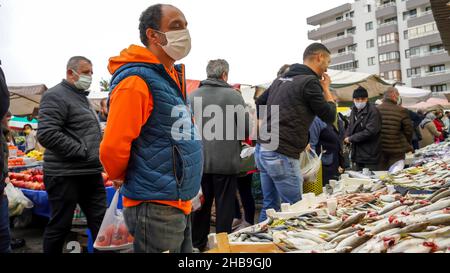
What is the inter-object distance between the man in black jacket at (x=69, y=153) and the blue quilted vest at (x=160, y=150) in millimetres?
1753

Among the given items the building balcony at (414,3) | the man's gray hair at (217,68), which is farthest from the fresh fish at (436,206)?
the building balcony at (414,3)

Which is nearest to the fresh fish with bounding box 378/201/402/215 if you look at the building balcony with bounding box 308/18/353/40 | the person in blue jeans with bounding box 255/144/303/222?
the person in blue jeans with bounding box 255/144/303/222

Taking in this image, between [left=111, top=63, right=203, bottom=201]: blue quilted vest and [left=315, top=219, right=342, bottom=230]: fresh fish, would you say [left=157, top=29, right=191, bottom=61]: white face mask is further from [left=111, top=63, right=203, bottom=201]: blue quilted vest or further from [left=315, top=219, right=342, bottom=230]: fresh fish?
[left=315, top=219, right=342, bottom=230]: fresh fish

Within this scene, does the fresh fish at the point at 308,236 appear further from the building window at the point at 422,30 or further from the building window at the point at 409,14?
the building window at the point at 409,14

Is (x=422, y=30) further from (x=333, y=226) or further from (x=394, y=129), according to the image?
(x=333, y=226)

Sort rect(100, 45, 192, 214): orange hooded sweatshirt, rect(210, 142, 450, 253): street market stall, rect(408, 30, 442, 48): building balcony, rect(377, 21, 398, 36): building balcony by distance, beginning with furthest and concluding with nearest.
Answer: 1. rect(377, 21, 398, 36): building balcony
2. rect(408, 30, 442, 48): building balcony
3. rect(210, 142, 450, 253): street market stall
4. rect(100, 45, 192, 214): orange hooded sweatshirt

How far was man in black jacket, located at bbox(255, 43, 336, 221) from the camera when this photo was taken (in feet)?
13.7

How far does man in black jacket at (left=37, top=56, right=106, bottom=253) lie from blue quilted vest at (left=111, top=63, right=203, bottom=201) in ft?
5.75

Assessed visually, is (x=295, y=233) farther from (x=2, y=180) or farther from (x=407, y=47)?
(x=407, y=47)

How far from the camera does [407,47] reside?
6209cm

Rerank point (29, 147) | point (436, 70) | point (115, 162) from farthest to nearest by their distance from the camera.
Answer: point (436, 70), point (29, 147), point (115, 162)

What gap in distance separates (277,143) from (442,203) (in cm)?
185

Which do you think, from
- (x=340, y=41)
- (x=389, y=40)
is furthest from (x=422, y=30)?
(x=340, y=41)
